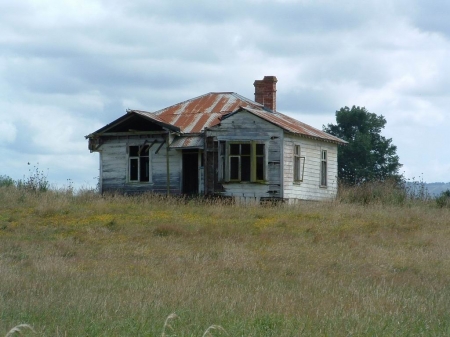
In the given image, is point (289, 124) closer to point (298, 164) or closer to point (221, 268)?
point (298, 164)

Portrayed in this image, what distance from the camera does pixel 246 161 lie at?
29.4 metres

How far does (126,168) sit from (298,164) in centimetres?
676

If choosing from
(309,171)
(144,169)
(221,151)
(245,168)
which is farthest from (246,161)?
(144,169)

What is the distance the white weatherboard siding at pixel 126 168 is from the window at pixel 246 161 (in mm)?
2300

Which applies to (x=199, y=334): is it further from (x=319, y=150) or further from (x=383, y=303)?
(x=319, y=150)

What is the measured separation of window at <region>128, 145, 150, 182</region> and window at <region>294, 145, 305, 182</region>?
5.71m

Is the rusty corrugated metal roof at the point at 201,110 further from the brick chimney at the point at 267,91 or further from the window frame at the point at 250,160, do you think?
the window frame at the point at 250,160

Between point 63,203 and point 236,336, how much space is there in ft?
60.0

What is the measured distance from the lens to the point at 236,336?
7988 millimetres

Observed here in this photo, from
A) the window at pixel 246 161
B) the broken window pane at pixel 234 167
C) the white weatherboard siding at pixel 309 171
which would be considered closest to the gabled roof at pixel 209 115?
the white weatherboard siding at pixel 309 171

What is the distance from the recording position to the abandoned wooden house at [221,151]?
2905 cm

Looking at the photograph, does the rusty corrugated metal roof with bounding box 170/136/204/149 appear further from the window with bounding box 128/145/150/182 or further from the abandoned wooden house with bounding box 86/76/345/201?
the window with bounding box 128/145/150/182

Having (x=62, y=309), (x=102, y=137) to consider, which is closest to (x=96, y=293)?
(x=62, y=309)

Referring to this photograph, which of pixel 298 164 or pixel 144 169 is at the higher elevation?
pixel 298 164
